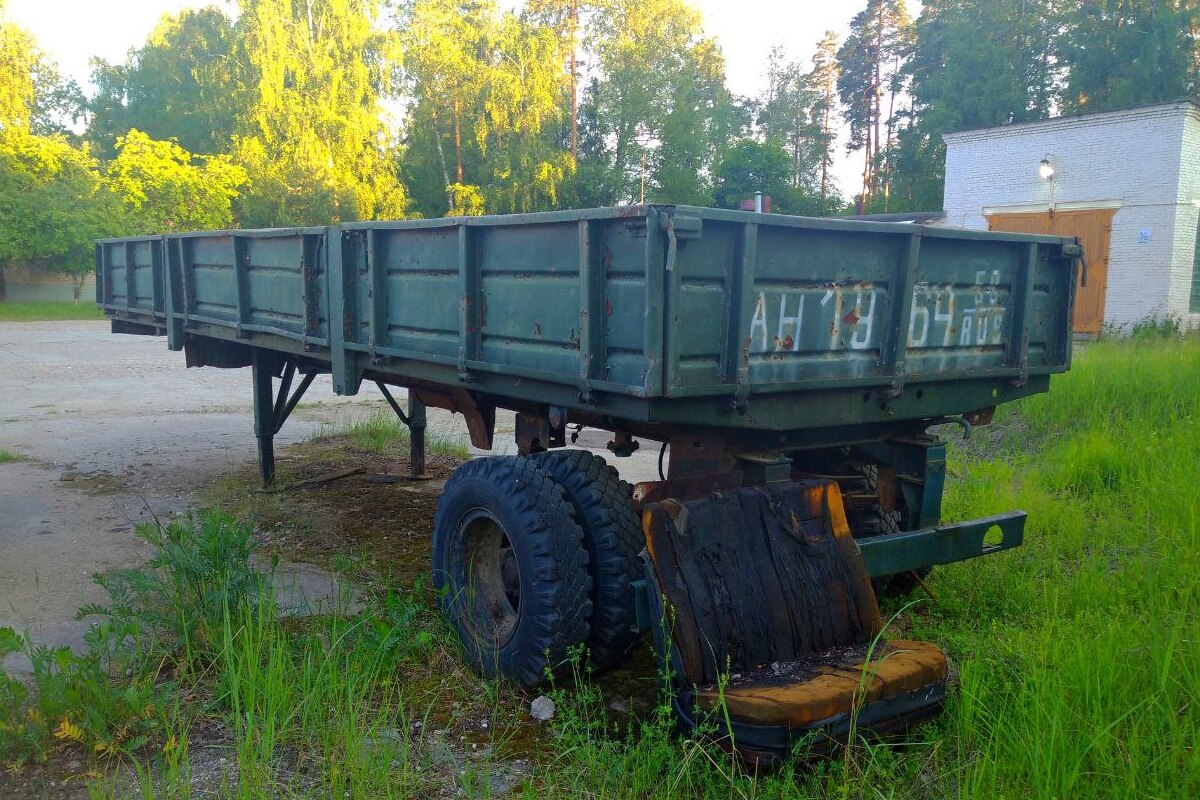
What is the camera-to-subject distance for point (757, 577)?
340 centimetres

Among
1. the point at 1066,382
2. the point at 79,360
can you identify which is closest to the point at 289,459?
the point at 1066,382

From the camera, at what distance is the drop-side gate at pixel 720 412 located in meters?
3.16

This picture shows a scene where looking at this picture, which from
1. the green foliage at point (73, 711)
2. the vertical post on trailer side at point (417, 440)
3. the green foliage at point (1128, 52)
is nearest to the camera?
the green foliage at point (73, 711)

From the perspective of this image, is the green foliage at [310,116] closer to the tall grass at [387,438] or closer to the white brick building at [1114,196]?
the white brick building at [1114,196]

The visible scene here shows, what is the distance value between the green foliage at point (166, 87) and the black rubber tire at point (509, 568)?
41928mm

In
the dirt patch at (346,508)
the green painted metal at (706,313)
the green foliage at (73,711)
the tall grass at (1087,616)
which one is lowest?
the dirt patch at (346,508)

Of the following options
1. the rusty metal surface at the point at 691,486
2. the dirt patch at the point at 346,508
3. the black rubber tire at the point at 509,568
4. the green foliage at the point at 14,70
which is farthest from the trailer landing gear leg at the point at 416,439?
the green foliage at the point at 14,70

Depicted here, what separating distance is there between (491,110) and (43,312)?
16744 mm

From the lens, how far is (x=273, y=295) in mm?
5828

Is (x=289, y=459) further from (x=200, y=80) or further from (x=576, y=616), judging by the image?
(x=200, y=80)

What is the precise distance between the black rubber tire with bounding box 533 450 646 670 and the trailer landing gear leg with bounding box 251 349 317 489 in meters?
3.93

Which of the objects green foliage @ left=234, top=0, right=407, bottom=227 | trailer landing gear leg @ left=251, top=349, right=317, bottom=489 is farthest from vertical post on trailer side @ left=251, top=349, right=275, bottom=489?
green foliage @ left=234, top=0, right=407, bottom=227

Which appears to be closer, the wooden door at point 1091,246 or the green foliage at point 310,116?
the wooden door at point 1091,246

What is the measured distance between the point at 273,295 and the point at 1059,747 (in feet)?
15.7
